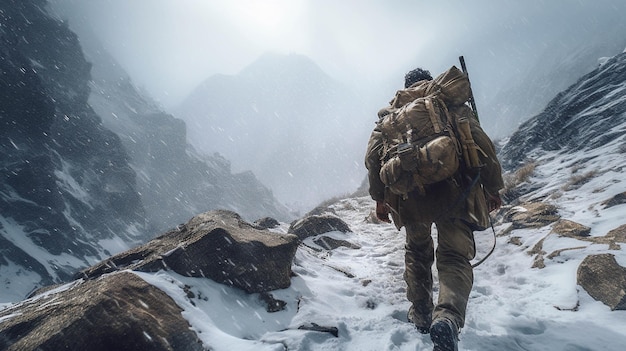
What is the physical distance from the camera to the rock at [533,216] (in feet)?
20.2

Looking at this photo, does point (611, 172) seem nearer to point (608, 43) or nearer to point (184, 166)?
point (608, 43)

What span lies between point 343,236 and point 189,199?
133262mm

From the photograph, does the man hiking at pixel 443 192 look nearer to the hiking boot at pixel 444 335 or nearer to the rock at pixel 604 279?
the hiking boot at pixel 444 335

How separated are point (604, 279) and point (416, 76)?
2.93 metres

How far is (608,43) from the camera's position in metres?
88.1

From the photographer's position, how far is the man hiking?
2.73 m

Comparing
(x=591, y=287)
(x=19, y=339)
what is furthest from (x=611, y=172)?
(x=19, y=339)

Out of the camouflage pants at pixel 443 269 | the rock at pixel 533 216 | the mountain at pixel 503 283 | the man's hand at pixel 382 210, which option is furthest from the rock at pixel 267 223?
the camouflage pants at pixel 443 269

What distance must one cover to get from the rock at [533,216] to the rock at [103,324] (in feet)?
21.0

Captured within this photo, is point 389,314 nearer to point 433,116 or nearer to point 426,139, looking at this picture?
point 426,139

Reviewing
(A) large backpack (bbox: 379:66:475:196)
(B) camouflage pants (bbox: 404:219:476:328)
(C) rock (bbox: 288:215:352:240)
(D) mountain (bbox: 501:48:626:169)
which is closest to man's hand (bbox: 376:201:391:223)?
(B) camouflage pants (bbox: 404:219:476:328)

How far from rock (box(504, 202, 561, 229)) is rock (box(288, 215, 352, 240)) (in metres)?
4.38

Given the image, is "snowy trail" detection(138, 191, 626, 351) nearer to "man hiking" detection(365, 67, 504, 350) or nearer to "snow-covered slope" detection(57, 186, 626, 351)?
"snow-covered slope" detection(57, 186, 626, 351)

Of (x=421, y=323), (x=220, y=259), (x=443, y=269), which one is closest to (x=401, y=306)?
(x=421, y=323)
